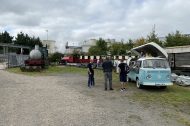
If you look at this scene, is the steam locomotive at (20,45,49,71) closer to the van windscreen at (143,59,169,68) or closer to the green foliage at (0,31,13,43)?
the van windscreen at (143,59,169,68)

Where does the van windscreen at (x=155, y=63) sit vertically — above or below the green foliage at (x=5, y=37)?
below

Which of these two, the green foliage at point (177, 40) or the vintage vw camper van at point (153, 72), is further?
the green foliage at point (177, 40)

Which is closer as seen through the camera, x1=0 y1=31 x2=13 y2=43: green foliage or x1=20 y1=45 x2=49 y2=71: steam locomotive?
x1=20 y1=45 x2=49 y2=71: steam locomotive

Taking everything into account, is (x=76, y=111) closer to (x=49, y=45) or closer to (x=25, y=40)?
(x=25, y=40)

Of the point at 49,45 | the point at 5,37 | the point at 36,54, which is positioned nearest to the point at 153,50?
the point at 36,54

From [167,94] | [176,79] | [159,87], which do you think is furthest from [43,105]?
[176,79]

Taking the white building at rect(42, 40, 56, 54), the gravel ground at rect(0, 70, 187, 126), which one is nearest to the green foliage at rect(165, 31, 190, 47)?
the gravel ground at rect(0, 70, 187, 126)

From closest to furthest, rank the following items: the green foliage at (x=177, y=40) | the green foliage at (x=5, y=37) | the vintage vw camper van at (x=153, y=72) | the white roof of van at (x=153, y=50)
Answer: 1. the vintage vw camper van at (x=153, y=72)
2. the white roof of van at (x=153, y=50)
3. the green foliage at (x=177, y=40)
4. the green foliage at (x=5, y=37)

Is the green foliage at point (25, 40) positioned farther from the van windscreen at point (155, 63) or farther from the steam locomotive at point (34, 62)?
the van windscreen at point (155, 63)

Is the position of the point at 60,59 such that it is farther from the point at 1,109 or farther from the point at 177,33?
the point at 1,109

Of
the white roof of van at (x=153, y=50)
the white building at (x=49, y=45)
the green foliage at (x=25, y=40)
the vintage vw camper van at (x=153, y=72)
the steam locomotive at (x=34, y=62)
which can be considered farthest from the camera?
the white building at (x=49, y=45)

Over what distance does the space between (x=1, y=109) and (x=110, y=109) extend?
3.93m

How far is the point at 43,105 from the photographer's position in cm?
1342

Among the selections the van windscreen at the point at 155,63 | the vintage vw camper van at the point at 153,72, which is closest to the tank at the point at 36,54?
the vintage vw camper van at the point at 153,72
